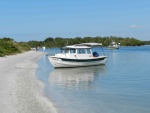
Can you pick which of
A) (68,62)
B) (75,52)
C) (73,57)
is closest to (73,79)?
(68,62)

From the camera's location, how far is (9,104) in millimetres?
14797

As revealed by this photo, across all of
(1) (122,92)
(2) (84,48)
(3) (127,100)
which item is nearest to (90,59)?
(2) (84,48)

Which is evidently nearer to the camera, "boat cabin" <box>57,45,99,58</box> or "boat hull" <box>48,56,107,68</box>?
"boat hull" <box>48,56,107,68</box>

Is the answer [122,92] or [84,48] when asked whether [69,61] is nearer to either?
[84,48]

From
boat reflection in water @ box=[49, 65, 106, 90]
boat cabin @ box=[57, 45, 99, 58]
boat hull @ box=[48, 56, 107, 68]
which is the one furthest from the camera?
boat cabin @ box=[57, 45, 99, 58]

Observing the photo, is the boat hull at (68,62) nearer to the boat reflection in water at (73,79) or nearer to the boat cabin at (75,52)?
the boat cabin at (75,52)

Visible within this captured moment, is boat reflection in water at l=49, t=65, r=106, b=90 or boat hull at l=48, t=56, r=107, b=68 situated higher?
boat hull at l=48, t=56, r=107, b=68

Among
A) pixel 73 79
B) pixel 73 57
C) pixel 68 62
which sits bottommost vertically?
pixel 73 79

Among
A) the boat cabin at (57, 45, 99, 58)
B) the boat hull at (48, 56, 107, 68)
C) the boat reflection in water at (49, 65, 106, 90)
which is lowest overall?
the boat reflection in water at (49, 65, 106, 90)

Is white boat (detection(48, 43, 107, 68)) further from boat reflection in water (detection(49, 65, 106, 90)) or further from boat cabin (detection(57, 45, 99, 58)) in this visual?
boat reflection in water (detection(49, 65, 106, 90))

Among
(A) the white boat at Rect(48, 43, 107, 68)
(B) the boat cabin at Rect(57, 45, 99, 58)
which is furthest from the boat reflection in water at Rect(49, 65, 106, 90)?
(B) the boat cabin at Rect(57, 45, 99, 58)

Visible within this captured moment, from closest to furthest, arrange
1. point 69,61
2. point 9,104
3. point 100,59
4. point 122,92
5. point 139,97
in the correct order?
point 9,104
point 139,97
point 122,92
point 69,61
point 100,59

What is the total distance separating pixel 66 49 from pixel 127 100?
2419 cm

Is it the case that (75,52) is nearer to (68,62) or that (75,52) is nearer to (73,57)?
(73,57)
